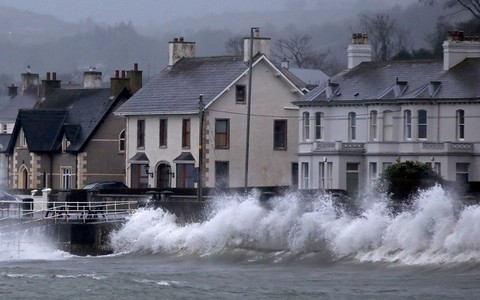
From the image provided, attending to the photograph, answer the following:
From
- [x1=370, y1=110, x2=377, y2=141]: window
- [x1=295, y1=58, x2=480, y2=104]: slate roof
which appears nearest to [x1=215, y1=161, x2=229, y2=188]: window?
[x1=295, y1=58, x2=480, y2=104]: slate roof

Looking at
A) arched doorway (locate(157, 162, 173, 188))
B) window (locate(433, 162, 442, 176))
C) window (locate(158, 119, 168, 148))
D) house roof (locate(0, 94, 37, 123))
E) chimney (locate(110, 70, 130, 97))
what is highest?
chimney (locate(110, 70, 130, 97))

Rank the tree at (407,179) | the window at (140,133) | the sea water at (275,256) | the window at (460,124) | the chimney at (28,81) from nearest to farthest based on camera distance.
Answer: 1. the sea water at (275,256)
2. the tree at (407,179)
3. the window at (460,124)
4. the window at (140,133)
5. the chimney at (28,81)

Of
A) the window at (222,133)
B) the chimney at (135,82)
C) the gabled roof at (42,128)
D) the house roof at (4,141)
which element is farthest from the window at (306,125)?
the house roof at (4,141)

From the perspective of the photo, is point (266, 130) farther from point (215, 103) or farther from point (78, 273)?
point (78, 273)

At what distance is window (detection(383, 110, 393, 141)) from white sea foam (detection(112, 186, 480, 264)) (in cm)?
1411

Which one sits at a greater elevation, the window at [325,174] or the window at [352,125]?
the window at [352,125]

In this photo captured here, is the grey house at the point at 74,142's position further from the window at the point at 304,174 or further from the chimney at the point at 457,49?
the chimney at the point at 457,49

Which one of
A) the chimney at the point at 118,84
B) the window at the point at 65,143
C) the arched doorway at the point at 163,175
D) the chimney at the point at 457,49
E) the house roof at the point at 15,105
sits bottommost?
the arched doorway at the point at 163,175

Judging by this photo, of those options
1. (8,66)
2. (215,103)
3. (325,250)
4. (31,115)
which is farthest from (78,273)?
(8,66)

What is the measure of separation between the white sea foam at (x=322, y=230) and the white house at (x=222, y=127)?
18.0 m

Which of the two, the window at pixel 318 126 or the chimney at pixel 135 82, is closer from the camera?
the window at pixel 318 126

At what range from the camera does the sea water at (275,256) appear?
1774 inches

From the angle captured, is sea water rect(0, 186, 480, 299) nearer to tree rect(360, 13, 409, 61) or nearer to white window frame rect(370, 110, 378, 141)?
white window frame rect(370, 110, 378, 141)

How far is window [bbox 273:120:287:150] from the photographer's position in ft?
277
